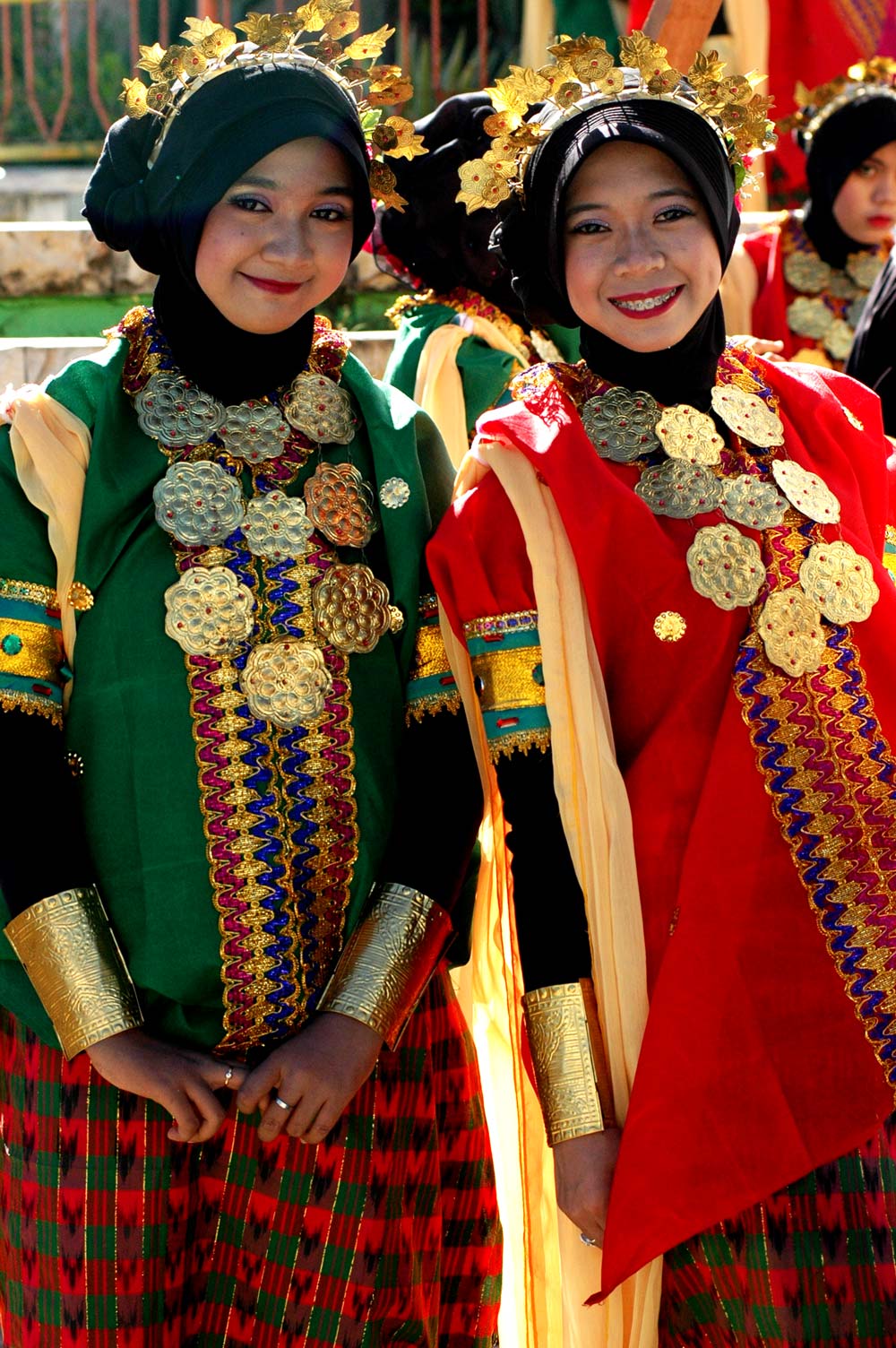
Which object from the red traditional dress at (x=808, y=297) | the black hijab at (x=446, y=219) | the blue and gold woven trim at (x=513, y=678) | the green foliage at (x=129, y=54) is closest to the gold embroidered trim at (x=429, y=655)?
the blue and gold woven trim at (x=513, y=678)

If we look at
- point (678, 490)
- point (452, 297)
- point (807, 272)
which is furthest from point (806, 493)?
point (807, 272)

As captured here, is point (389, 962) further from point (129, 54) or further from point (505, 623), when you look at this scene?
point (129, 54)

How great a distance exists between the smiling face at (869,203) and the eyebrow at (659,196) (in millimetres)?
3079

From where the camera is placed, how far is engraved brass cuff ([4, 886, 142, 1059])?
7.09 feet

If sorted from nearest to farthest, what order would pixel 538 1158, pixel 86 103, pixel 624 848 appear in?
pixel 624 848 < pixel 538 1158 < pixel 86 103

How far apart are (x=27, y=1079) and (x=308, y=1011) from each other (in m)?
0.38

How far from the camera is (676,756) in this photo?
86.6 inches

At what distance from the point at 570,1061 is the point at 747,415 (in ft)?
2.93

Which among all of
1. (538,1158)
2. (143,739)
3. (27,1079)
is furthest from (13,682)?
(538,1158)

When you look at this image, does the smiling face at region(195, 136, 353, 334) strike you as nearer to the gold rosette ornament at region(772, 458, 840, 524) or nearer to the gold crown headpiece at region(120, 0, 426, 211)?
the gold crown headpiece at region(120, 0, 426, 211)

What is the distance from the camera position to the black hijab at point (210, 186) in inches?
88.1

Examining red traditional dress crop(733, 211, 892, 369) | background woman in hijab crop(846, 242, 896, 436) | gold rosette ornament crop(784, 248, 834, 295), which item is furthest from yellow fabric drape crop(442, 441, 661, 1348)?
gold rosette ornament crop(784, 248, 834, 295)

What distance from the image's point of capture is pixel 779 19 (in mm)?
7910

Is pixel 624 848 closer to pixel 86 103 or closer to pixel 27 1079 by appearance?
pixel 27 1079
